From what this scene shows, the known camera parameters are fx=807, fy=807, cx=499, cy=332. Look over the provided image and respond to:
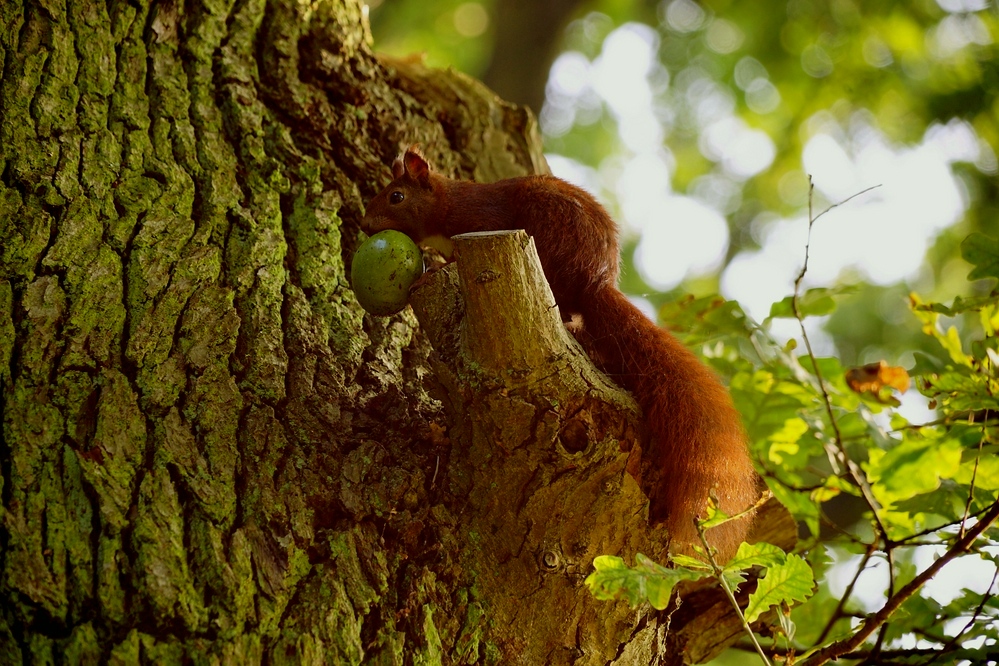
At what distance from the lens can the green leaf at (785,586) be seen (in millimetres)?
1503

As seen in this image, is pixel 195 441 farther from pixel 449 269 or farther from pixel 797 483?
pixel 797 483

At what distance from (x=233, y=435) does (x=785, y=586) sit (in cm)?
114

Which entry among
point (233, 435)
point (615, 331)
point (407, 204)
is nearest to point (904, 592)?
point (615, 331)

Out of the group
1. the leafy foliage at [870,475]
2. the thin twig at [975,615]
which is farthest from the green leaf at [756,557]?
the thin twig at [975,615]

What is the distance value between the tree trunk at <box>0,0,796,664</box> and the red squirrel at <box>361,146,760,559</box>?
10 cm

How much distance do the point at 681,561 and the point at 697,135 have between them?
744cm

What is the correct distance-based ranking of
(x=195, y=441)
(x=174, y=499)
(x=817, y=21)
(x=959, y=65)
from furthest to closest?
(x=817, y=21), (x=959, y=65), (x=195, y=441), (x=174, y=499)

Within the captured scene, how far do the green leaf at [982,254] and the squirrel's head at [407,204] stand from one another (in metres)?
1.37

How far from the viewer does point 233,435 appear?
1688 mm

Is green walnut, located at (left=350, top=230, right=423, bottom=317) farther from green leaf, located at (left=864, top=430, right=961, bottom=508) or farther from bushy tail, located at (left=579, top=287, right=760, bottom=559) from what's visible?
green leaf, located at (left=864, top=430, right=961, bottom=508)

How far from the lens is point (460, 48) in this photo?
7164 mm

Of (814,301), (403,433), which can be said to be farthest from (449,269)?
(814,301)

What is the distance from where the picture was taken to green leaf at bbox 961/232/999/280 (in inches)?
73.7

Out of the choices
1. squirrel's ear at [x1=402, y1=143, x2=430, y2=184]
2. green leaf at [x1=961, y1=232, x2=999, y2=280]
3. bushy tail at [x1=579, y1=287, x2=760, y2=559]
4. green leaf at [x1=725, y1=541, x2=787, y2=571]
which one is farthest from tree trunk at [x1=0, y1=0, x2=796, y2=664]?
green leaf at [x1=961, y1=232, x2=999, y2=280]
